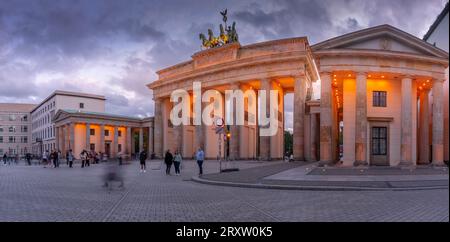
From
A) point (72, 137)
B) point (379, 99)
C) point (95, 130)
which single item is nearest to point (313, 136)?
point (379, 99)

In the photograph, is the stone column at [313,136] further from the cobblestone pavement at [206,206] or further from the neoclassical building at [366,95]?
the cobblestone pavement at [206,206]

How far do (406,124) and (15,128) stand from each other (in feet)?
396

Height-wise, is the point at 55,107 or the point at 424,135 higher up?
the point at 55,107

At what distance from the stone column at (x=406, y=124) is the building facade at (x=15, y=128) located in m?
113

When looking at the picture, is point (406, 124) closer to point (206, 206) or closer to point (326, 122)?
point (326, 122)

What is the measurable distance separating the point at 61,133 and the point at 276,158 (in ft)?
175

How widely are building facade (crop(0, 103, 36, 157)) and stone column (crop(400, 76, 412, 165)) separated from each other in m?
113

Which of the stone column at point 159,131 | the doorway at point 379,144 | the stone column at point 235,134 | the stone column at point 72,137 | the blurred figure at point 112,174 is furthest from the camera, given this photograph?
the stone column at point 72,137

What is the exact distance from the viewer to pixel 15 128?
120 meters

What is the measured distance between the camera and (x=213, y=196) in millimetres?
13609

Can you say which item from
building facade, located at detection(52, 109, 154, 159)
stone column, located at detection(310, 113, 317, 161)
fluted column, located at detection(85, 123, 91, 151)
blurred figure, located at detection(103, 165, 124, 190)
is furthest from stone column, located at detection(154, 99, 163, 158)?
blurred figure, located at detection(103, 165, 124, 190)

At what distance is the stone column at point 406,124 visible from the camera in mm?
30953

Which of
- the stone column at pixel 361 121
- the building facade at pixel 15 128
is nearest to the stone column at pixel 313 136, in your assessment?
the stone column at pixel 361 121

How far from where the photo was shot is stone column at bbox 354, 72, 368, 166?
30047mm
